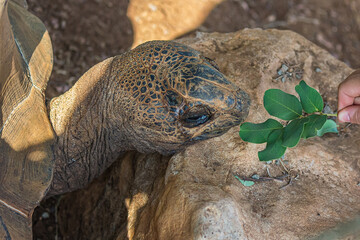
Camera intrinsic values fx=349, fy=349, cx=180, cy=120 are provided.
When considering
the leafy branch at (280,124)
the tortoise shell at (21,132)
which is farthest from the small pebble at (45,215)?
the leafy branch at (280,124)

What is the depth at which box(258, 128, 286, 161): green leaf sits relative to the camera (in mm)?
1800

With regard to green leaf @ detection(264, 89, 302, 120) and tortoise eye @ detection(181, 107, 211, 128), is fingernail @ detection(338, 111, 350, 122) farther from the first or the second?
tortoise eye @ detection(181, 107, 211, 128)

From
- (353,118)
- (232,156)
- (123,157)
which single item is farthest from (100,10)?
(353,118)

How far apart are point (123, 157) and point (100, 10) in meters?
2.34

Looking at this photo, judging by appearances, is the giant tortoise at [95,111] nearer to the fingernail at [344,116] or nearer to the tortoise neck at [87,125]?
the tortoise neck at [87,125]

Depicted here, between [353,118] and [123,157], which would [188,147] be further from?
[353,118]

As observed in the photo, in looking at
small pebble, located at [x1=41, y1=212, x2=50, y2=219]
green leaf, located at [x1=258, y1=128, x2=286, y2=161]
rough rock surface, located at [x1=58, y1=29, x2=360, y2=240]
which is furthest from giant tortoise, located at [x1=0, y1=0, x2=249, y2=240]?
small pebble, located at [x1=41, y1=212, x2=50, y2=219]

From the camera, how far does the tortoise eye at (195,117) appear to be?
87.4 inches

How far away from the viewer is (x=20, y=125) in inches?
86.7

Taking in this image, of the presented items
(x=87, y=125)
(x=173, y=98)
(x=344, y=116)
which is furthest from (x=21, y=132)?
(x=344, y=116)

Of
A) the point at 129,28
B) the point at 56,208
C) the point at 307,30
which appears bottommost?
the point at 56,208

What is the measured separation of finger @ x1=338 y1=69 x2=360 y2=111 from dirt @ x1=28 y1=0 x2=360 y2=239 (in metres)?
2.33

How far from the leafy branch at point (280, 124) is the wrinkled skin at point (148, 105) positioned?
37cm

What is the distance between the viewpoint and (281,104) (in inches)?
74.5
